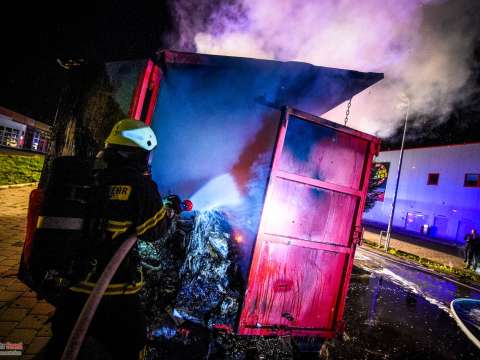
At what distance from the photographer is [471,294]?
28.1 feet

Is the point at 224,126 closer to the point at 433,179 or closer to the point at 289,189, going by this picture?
the point at 289,189

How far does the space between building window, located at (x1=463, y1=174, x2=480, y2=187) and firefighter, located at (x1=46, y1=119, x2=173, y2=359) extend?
28.4 metres

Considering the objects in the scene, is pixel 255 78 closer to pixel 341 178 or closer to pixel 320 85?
pixel 320 85

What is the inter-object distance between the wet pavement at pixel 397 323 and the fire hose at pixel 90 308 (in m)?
3.28

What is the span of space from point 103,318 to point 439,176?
30623 mm

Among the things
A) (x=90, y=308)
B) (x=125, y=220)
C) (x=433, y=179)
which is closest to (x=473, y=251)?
(x=433, y=179)

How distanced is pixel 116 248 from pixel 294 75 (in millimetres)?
3767

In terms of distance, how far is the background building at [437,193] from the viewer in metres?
21.9

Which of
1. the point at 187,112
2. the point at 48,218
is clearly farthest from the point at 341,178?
the point at 48,218

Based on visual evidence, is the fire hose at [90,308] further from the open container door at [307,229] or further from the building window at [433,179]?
the building window at [433,179]

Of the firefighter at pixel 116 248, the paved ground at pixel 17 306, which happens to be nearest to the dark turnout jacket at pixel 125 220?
the firefighter at pixel 116 248

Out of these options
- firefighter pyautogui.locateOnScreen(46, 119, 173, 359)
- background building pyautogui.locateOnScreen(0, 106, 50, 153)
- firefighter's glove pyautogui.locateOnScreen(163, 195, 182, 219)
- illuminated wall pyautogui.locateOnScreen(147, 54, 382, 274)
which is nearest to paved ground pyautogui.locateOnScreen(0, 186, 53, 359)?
firefighter pyautogui.locateOnScreen(46, 119, 173, 359)

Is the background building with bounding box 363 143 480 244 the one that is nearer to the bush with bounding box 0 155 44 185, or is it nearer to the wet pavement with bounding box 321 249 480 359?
the wet pavement with bounding box 321 249 480 359

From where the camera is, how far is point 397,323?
5078 mm
